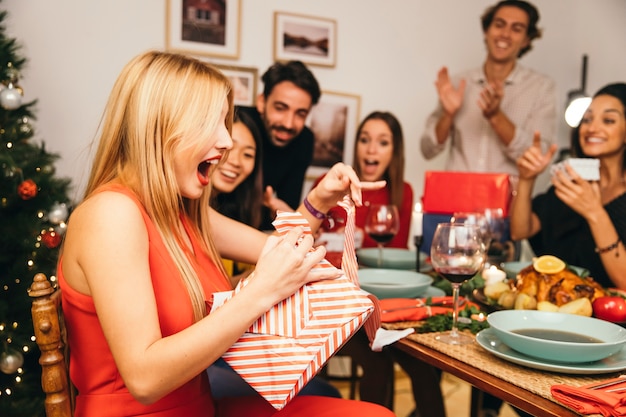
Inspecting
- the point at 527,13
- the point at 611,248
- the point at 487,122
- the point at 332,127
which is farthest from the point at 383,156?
the point at 527,13

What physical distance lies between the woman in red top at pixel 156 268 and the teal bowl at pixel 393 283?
33 centimetres

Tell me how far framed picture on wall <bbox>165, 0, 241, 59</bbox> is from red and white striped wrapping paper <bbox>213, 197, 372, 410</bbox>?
2608mm

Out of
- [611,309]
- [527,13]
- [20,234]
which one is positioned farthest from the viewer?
[527,13]

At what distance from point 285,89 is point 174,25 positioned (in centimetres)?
92

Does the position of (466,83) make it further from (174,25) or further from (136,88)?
(136,88)

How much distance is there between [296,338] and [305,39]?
9.55 feet

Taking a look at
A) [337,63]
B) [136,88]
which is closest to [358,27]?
[337,63]

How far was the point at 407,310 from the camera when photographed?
1348 mm

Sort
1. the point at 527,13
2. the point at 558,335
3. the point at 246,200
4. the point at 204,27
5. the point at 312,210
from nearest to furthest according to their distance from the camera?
the point at 558,335 < the point at 312,210 < the point at 246,200 < the point at 204,27 < the point at 527,13

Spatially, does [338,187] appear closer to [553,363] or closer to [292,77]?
[553,363]

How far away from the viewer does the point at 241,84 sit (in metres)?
3.42

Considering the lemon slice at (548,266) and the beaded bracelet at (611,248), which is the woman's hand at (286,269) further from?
the beaded bracelet at (611,248)

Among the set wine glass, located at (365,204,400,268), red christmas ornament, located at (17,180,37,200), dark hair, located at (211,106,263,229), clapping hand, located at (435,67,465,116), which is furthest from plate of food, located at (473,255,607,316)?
clapping hand, located at (435,67,465,116)

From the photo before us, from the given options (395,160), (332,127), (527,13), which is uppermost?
(527,13)
